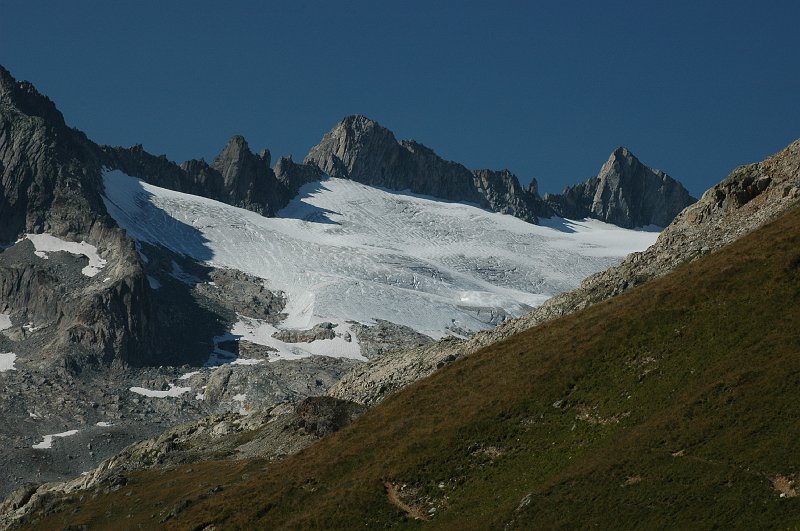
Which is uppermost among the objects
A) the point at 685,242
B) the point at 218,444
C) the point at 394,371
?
the point at 685,242

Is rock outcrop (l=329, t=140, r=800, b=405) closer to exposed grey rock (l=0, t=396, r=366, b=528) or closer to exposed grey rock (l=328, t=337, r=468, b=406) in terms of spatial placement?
exposed grey rock (l=328, t=337, r=468, b=406)

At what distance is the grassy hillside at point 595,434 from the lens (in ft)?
147

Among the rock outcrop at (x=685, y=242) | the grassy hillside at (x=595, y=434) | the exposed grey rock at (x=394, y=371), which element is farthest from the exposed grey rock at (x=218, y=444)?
the grassy hillside at (x=595, y=434)

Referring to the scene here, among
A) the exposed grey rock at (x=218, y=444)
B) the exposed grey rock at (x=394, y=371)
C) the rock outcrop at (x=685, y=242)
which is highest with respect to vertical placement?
the rock outcrop at (x=685, y=242)

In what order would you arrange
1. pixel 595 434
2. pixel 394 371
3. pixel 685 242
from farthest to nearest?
pixel 394 371
pixel 685 242
pixel 595 434

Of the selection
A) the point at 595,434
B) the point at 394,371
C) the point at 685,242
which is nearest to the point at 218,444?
the point at 394,371

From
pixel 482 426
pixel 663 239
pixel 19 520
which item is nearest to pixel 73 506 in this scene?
pixel 19 520

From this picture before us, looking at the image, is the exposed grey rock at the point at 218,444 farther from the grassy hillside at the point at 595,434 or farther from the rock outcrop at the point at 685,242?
the grassy hillside at the point at 595,434

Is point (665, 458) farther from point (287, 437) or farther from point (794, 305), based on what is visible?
point (287, 437)

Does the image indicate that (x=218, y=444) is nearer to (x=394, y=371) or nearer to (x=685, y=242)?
(x=394, y=371)

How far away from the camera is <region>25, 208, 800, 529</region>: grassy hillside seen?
4488cm

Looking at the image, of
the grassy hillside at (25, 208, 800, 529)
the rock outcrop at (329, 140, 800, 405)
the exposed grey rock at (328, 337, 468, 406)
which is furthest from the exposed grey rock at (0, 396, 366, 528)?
the grassy hillside at (25, 208, 800, 529)

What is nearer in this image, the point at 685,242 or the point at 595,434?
the point at 595,434

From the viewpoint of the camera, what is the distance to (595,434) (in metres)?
53.1
